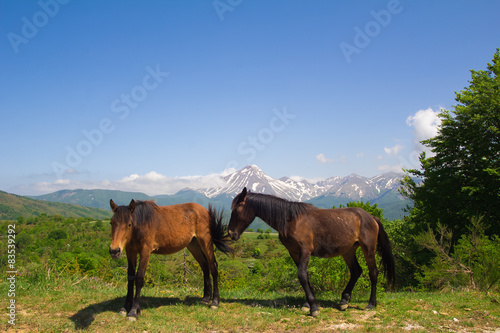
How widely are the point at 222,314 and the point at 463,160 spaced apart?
26.6 m

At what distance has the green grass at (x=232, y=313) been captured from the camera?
6145 millimetres

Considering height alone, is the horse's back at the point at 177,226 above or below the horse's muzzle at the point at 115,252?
above

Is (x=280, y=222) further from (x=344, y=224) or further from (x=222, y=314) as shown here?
(x=222, y=314)

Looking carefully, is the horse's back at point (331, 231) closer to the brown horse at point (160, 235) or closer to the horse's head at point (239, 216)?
the horse's head at point (239, 216)

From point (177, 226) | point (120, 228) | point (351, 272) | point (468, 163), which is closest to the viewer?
point (120, 228)

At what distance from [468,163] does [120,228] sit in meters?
28.1

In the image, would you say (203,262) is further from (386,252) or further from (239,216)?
(386,252)

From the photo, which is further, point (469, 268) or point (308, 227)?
point (469, 268)

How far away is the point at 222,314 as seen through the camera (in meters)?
6.98

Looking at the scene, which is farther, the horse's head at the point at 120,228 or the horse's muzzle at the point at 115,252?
the horse's head at the point at 120,228

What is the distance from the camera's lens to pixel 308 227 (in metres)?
7.46

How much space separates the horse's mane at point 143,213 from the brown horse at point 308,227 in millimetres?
1829

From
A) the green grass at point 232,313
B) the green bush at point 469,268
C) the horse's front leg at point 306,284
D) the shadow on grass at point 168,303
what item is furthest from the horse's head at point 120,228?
the green bush at point 469,268

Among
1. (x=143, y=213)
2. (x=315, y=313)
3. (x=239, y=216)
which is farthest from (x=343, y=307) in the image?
(x=143, y=213)
